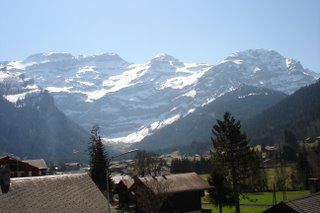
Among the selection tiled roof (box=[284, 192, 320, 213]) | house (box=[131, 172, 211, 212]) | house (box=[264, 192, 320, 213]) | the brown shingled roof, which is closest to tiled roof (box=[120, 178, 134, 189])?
house (box=[131, 172, 211, 212])

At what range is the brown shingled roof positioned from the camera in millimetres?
77500

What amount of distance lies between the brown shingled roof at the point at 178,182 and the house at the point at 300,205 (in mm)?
35950

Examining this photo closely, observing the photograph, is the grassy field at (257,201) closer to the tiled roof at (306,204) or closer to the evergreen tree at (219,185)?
the evergreen tree at (219,185)

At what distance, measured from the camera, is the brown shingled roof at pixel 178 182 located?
7750 centimetres

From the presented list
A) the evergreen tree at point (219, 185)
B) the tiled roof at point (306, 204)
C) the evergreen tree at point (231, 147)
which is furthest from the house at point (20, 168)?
the tiled roof at point (306, 204)

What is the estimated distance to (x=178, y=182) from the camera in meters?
82.2

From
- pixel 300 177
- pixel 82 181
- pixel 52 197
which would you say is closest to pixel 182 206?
pixel 82 181

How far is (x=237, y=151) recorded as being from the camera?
262ft

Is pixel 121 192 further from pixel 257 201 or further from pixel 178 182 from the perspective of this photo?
pixel 257 201

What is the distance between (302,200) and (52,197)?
22.4 meters

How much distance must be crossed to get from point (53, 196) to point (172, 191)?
107 feet

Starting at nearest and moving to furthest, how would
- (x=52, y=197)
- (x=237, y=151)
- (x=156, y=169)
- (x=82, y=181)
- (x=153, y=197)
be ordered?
(x=52, y=197), (x=82, y=181), (x=153, y=197), (x=237, y=151), (x=156, y=169)

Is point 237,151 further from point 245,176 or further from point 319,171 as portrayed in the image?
point 319,171

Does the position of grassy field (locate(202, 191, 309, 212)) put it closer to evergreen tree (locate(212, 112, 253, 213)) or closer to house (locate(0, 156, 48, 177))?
evergreen tree (locate(212, 112, 253, 213))
